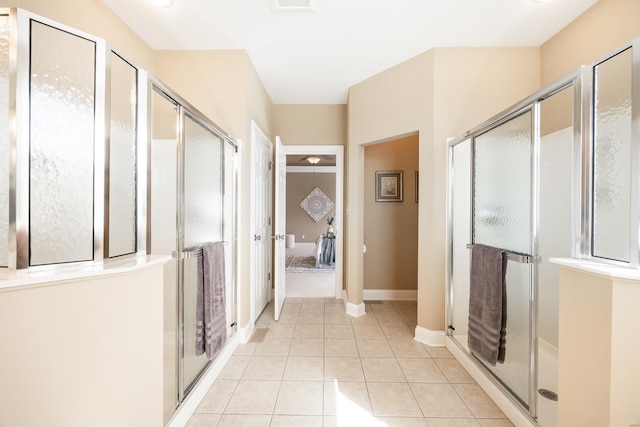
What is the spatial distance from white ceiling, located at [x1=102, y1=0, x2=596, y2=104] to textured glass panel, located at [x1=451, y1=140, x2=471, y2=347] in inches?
38.3

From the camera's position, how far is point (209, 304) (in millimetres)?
1861

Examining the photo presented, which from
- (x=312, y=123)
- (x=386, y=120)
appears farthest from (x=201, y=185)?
(x=312, y=123)

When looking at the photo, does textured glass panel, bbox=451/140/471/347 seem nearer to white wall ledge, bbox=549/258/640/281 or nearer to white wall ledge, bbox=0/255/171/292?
white wall ledge, bbox=549/258/640/281

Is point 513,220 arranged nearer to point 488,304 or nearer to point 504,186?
point 504,186

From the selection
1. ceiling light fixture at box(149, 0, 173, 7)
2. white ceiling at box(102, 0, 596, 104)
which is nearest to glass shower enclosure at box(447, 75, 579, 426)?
white ceiling at box(102, 0, 596, 104)

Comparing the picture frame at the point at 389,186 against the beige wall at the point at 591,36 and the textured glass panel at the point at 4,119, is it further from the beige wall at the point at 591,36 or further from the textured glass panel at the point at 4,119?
the textured glass panel at the point at 4,119

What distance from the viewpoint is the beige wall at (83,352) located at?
31.4 inches

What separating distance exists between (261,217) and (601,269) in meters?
2.80

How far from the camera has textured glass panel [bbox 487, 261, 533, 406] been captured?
1.61 m

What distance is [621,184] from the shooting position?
1.10 meters

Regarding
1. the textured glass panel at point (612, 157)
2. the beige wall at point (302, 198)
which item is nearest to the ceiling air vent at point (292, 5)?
the textured glass panel at point (612, 157)

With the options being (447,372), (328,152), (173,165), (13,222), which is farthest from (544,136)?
(13,222)

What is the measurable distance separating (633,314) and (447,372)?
145 centimetres

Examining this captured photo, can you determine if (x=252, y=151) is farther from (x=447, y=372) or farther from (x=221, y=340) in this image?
(x=447, y=372)
